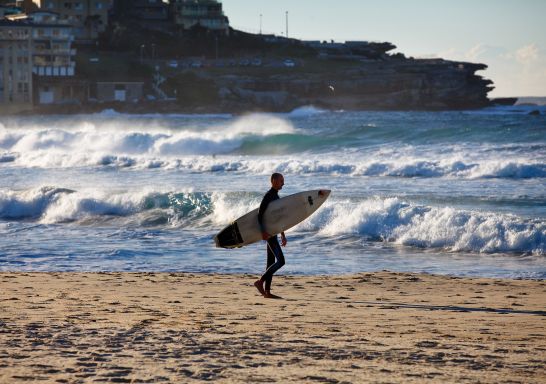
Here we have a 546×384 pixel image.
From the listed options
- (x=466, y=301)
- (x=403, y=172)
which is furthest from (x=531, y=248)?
(x=403, y=172)

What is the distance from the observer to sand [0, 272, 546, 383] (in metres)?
6.42

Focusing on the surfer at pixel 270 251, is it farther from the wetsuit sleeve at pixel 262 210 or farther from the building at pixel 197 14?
the building at pixel 197 14

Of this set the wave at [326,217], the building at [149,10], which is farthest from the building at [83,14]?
the wave at [326,217]

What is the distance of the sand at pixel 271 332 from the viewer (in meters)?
6.42

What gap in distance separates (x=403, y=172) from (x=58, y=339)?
24.1 metres

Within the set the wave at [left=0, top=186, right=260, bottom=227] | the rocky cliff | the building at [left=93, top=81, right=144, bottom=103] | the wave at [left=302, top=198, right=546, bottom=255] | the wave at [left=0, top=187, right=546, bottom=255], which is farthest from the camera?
the rocky cliff

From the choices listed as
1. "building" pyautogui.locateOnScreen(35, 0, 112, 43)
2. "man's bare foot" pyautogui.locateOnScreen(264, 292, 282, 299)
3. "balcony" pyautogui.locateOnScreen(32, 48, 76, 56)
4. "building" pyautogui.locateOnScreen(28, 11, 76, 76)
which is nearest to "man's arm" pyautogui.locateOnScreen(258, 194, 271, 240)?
"man's bare foot" pyautogui.locateOnScreen(264, 292, 282, 299)

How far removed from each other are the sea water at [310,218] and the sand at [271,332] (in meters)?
2.37

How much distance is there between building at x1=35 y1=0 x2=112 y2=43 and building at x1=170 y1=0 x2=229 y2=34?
39.7 ft

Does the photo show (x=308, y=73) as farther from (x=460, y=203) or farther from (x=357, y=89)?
(x=460, y=203)

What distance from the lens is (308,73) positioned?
13175 cm

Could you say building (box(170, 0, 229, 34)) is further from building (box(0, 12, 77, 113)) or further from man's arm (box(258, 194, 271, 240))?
man's arm (box(258, 194, 271, 240))

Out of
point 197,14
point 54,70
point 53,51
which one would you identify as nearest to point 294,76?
point 197,14

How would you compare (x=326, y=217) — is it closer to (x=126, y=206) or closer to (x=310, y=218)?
(x=310, y=218)
